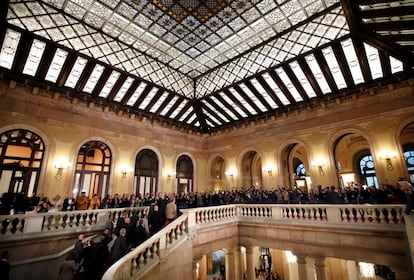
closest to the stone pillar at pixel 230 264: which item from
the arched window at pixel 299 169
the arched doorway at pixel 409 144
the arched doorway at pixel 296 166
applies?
the arched doorway at pixel 296 166

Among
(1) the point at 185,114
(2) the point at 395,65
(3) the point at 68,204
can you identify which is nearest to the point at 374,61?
(2) the point at 395,65

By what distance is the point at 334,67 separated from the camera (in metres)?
→ 10.9

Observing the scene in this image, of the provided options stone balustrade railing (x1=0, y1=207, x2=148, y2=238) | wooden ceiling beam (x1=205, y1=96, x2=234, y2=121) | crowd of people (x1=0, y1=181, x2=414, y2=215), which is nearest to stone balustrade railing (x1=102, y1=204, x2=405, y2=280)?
crowd of people (x1=0, y1=181, x2=414, y2=215)

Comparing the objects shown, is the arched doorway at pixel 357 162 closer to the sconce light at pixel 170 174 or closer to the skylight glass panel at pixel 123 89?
the sconce light at pixel 170 174

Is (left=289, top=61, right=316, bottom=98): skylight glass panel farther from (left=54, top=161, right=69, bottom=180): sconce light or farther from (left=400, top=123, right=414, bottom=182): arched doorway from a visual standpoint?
(left=54, top=161, right=69, bottom=180): sconce light

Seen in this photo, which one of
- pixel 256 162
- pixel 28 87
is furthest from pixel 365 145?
pixel 28 87

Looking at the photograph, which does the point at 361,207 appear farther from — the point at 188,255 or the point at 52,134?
the point at 52,134

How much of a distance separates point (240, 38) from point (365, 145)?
12800mm

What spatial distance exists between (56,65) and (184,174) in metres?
10.4

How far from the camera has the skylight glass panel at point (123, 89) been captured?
12.3m

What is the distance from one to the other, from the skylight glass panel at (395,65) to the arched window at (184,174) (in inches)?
522

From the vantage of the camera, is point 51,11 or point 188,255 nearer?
point 188,255

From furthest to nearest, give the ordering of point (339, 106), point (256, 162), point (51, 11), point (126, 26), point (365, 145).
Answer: point (256, 162) → point (365, 145) → point (339, 106) → point (126, 26) → point (51, 11)

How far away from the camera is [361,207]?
731 cm
